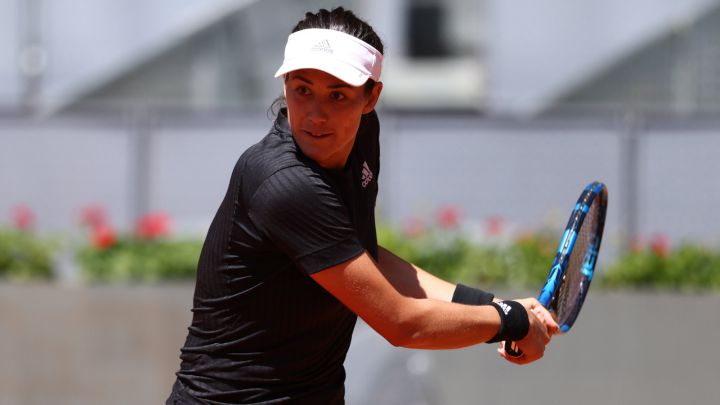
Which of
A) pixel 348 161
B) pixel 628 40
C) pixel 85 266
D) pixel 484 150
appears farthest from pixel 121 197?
pixel 348 161

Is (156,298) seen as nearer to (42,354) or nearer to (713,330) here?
(42,354)

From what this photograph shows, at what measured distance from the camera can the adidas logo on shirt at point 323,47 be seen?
311 cm

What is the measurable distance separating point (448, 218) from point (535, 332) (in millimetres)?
5138

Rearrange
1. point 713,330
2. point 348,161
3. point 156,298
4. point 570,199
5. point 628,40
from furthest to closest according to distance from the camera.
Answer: point 628,40
point 570,199
point 156,298
point 713,330
point 348,161

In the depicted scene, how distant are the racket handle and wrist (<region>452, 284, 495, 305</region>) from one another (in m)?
0.17

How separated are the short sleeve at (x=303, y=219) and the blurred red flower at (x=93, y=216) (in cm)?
592

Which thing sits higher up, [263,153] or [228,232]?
[263,153]

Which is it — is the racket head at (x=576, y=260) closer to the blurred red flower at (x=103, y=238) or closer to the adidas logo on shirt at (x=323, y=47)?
the adidas logo on shirt at (x=323, y=47)

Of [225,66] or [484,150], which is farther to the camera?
[225,66]

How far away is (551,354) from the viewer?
7.57 metres

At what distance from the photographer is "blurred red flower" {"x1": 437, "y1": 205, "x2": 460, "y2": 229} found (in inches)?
333

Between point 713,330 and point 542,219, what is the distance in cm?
172

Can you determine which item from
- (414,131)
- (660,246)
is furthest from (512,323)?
(414,131)

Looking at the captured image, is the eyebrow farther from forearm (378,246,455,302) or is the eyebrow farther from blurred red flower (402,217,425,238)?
blurred red flower (402,217,425,238)
